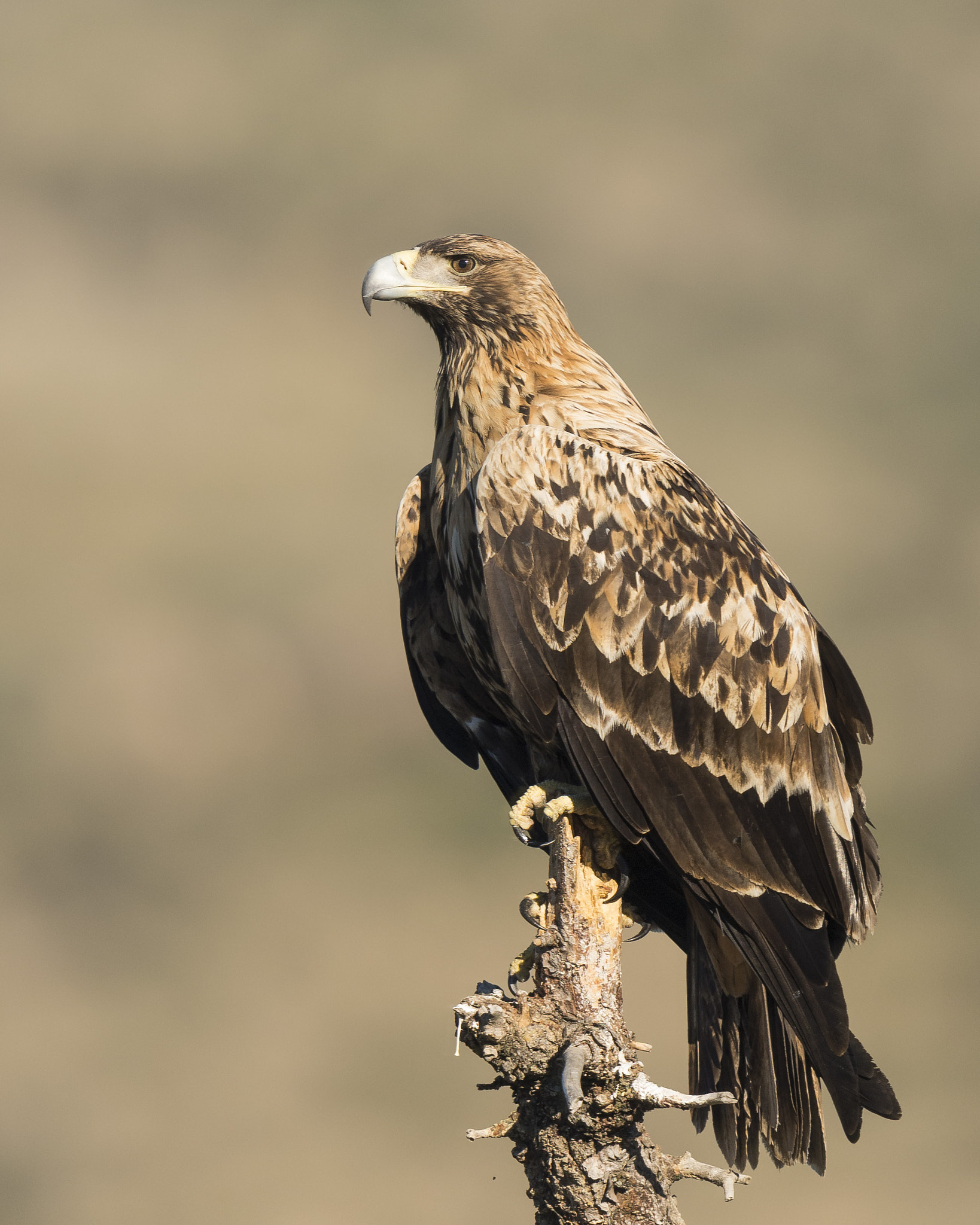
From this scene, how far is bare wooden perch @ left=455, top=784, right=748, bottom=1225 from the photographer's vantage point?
3.71 meters

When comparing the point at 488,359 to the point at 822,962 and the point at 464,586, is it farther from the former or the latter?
the point at 822,962

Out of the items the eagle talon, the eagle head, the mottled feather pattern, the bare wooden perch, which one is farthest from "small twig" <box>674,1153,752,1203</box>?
the eagle head

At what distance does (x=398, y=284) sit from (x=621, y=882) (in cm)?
249

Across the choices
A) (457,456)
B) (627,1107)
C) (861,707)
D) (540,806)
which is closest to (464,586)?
(457,456)

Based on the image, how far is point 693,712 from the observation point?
4312 mm

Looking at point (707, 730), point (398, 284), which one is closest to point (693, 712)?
point (707, 730)

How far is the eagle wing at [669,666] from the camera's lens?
416cm

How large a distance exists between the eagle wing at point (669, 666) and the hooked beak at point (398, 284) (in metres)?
0.95

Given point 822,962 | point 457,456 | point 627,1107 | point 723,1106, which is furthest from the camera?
point 457,456

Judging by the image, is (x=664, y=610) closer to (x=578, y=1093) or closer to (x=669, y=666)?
(x=669, y=666)

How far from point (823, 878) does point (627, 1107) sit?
109cm

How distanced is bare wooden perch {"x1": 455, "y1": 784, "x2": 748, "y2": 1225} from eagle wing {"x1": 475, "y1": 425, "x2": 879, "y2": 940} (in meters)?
0.48

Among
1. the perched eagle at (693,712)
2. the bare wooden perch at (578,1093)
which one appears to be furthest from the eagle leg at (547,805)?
the bare wooden perch at (578,1093)

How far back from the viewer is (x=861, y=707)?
4.61 meters
